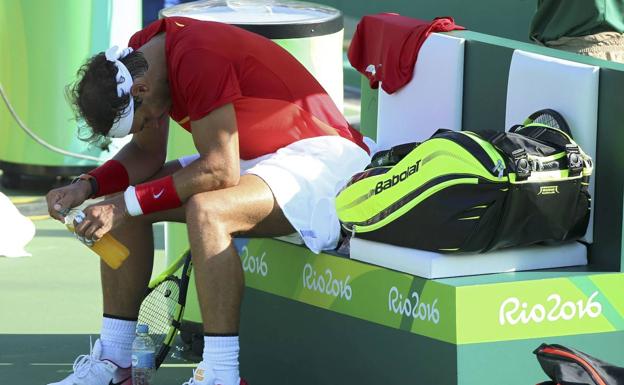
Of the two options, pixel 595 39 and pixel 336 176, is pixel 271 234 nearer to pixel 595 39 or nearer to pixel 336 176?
pixel 336 176

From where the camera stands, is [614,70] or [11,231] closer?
[614,70]

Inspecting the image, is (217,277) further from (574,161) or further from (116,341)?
(574,161)

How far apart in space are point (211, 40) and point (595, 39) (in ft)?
5.13

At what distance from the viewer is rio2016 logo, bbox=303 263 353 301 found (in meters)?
4.13

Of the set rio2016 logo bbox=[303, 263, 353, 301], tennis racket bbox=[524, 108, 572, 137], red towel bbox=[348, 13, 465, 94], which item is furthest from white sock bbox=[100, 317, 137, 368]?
tennis racket bbox=[524, 108, 572, 137]

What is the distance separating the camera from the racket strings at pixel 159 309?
15.4 ft

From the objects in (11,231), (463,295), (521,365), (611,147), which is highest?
(611,147)

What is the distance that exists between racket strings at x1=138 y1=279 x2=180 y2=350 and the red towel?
1085 millimetres

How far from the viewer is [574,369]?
331 cm

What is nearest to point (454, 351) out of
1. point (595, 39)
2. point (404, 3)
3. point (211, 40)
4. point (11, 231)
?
point (211, 40)

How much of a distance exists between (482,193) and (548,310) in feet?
→ 1.29

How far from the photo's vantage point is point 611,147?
398 cm

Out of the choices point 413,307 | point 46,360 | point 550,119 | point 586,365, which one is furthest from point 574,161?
point 46,360

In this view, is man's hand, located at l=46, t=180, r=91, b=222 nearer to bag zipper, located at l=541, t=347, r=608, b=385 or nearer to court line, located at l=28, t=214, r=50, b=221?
bag zipper, located at l=541, t=347, r=608, b=385
